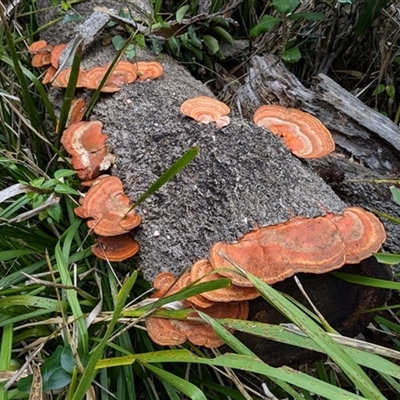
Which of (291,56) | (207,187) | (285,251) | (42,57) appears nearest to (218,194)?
(207,187)

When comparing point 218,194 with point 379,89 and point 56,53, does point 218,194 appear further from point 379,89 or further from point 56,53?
point 379,89

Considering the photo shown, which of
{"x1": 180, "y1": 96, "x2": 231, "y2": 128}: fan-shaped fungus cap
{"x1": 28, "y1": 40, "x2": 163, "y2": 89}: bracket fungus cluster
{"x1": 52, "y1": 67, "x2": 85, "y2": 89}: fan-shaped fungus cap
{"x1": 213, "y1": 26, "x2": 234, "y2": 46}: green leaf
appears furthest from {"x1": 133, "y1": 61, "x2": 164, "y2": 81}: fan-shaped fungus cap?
{"x1": 213, "y1": 26, "x2": 234, "y2": 46}: green leaf

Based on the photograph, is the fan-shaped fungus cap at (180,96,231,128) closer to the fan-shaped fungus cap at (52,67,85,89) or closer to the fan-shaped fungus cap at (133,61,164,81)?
the fan-shaped fungus cap at (133,61,164,81)

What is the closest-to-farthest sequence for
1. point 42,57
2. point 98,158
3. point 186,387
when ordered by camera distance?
1. point 186,387
2. point 98,158
3. point 42,57

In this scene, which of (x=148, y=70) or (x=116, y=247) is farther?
(x=148, y=70)

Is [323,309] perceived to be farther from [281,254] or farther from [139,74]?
[139,74]
